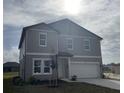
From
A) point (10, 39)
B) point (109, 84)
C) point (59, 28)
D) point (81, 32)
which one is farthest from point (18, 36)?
point (109, 84)

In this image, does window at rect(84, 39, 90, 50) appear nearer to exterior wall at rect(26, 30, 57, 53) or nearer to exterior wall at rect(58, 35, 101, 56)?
exterior wall at rect(58, 35, 101, 56)

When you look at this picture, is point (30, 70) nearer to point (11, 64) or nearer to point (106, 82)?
point (11, 64)

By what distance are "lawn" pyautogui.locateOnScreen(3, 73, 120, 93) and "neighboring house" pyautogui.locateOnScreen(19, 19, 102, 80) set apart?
9.3 inches

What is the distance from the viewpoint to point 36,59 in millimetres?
3664

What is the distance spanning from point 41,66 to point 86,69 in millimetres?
930

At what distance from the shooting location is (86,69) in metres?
3.70

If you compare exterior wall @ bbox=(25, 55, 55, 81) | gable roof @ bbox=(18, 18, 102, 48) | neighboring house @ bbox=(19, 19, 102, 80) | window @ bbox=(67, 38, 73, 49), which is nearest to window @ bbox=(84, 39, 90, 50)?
neighboring house @ bbox=(19, 19, 102, 80)

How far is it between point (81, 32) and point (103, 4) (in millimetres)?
743

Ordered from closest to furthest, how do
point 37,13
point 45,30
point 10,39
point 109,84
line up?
1. point 10,39
2. point 37,13
3. point 109,84
4. point 45,30

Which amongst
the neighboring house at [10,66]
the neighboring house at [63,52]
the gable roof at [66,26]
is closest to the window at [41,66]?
the neighboring house at [63,52]

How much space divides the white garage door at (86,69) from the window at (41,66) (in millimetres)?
472

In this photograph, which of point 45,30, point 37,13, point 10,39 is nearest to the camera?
point 10,39

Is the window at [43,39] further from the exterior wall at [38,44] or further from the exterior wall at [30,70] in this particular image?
the exterior wall at [30,70]
